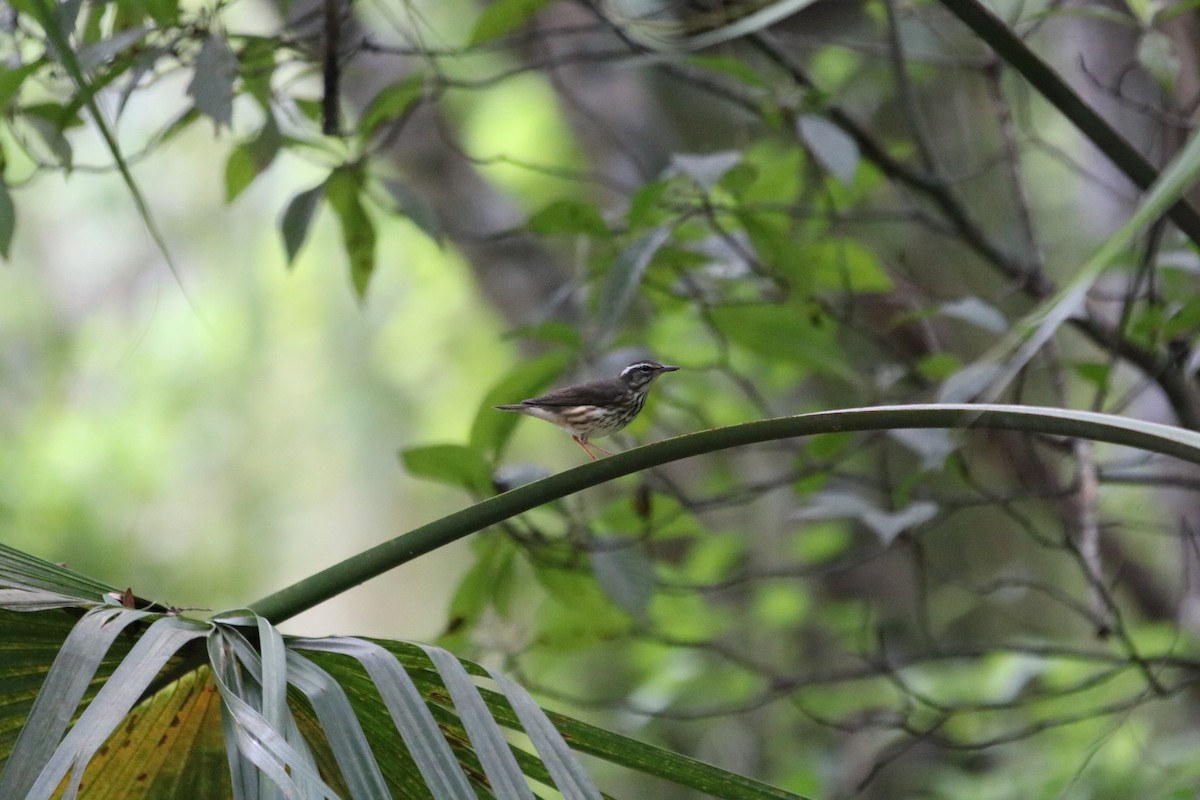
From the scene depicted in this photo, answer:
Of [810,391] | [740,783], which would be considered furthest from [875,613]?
[740,783]

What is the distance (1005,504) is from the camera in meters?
2.96

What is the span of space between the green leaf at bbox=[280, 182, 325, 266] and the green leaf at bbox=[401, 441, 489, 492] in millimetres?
494

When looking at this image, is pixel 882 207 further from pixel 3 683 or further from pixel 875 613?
pixel 3 683

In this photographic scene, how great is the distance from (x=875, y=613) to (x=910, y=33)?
2384mm

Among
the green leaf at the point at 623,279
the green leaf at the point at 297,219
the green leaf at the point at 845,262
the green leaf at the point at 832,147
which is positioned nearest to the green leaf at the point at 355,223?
the green leaf at the point at 297,219

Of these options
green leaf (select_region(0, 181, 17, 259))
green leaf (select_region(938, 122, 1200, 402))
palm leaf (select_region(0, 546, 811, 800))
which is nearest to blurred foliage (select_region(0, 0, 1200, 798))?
green leaf (select_region(938, 122, 1200, 402))

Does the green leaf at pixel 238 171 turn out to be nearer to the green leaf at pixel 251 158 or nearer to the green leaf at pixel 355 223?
the green leaf at pixel 251 158

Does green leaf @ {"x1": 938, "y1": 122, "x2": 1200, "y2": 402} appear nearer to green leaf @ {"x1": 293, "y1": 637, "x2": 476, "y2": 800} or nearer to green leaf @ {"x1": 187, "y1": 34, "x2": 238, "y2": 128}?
green leaf @ {"x1": 293, "y1": 637, "x2": 476, "y2": 800}

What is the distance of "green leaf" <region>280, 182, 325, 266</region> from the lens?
8.34 ft

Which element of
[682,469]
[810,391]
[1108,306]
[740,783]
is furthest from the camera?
[682,469]

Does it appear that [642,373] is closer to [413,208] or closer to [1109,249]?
[413,208]

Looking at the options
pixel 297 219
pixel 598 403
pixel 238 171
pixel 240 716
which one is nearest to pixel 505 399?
pixel 598 403

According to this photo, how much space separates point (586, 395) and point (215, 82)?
1.01m

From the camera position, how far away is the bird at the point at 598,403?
8.89 feet
